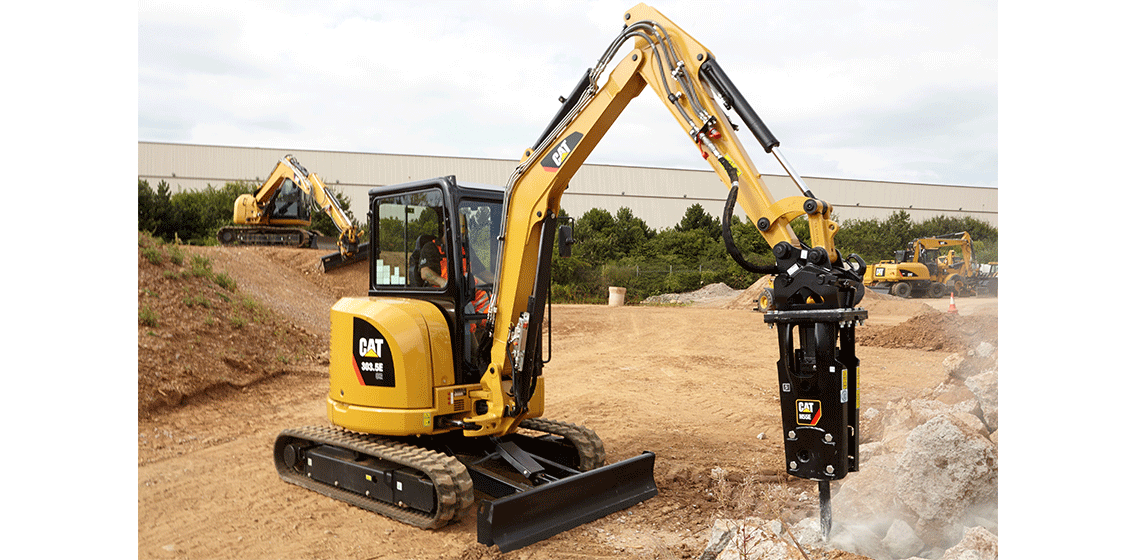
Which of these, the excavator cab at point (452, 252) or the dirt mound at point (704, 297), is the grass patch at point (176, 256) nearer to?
the excavator cab at point (452, 252)

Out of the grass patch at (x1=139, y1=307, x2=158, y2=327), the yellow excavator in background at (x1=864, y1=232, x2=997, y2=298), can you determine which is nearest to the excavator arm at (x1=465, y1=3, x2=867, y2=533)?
the grass patch at (x1=139, y1=307, x2=158, y2=327)

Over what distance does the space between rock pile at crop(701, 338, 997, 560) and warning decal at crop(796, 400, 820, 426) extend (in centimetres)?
65

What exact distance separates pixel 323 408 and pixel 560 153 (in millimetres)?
6500

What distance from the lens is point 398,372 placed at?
5633mm

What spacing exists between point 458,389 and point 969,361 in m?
5.18

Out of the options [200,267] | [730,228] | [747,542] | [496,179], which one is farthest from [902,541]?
[496,179]

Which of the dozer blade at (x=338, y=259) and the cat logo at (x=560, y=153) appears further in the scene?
the dozer blade at (x=338, y=259)

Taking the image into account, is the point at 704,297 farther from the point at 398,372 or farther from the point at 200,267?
the point at 398,372

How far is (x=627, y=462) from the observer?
5.87 meters

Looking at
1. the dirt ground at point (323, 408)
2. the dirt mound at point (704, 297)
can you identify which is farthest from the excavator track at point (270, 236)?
the dirt mound at point (704, 297)

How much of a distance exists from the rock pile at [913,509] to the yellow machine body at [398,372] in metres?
2.35

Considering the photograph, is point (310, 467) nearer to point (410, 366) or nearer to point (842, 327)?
point (410, 366)

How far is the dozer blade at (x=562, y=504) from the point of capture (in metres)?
4.91

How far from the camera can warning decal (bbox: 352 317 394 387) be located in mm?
5703
